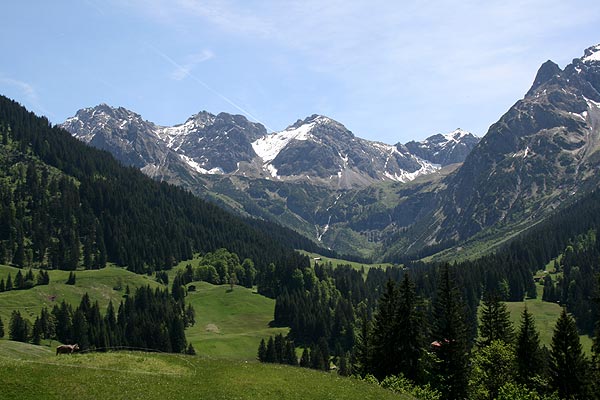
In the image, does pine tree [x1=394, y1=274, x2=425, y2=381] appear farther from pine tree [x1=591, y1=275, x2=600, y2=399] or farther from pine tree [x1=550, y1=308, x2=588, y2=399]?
pine tree [x1=591, y1=275, x2=600, y2=399]

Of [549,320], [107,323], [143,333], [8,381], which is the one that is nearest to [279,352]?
[143,333]

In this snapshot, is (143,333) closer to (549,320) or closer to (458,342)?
(458,342)

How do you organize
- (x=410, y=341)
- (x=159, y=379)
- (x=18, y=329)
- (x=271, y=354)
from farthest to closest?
(x=271, y=354) → (x=18, y=329) → (x=410, y=341) → (x=159, y=379)

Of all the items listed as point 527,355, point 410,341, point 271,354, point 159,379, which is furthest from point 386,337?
point 271,354

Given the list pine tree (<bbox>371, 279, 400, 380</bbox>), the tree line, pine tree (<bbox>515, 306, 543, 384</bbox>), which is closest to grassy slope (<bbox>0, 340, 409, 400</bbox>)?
the tree line

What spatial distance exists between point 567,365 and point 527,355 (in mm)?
9538

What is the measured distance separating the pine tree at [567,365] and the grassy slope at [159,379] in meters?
34.6

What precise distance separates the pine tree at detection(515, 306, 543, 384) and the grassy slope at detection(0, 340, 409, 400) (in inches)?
1531

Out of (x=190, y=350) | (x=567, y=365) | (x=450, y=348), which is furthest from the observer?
(x=190, y=350)

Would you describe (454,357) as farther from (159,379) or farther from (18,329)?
(18,329)

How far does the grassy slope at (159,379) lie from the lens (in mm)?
44078

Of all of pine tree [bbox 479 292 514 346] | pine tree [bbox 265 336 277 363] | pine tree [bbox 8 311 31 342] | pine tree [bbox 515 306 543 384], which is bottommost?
pine tree [bbox 265 336 277 363]

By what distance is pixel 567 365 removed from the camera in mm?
72875

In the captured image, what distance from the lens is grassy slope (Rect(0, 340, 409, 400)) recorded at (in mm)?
44078
